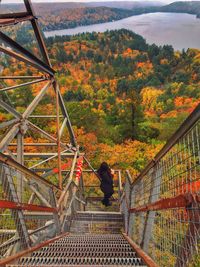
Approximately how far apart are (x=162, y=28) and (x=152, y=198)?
15112cm

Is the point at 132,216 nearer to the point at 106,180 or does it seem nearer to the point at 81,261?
the point at 81,261

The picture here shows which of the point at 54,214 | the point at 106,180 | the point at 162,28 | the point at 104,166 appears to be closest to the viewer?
the point at 54,214

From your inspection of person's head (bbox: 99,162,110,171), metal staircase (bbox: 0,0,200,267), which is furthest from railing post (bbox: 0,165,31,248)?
person's head (bbox: 99,162,110,171)

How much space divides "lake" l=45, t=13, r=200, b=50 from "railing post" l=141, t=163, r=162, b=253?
9614 centimetres

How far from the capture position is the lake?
111 m

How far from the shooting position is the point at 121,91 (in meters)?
55.4

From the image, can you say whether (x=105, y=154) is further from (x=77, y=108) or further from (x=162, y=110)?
(x=162, y=110)

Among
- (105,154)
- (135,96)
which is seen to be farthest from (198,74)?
(105,154)

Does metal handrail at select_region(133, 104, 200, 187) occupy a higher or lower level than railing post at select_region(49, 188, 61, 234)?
higher

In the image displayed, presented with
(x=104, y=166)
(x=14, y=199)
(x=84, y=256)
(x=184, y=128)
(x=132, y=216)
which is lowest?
(x=84, y=256)

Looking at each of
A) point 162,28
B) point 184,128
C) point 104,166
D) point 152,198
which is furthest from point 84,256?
point 162,28

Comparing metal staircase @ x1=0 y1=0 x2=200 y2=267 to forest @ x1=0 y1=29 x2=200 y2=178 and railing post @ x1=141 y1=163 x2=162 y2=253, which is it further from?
forest @ x1=0 y1=29 x2=200 y2=178

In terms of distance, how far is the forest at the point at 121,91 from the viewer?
19047mm

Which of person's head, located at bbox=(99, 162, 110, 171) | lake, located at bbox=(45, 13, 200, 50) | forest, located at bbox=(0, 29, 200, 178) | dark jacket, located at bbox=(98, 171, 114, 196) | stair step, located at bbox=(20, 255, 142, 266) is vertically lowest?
stair step, located at bbox=(20, 255, 142, 266)
